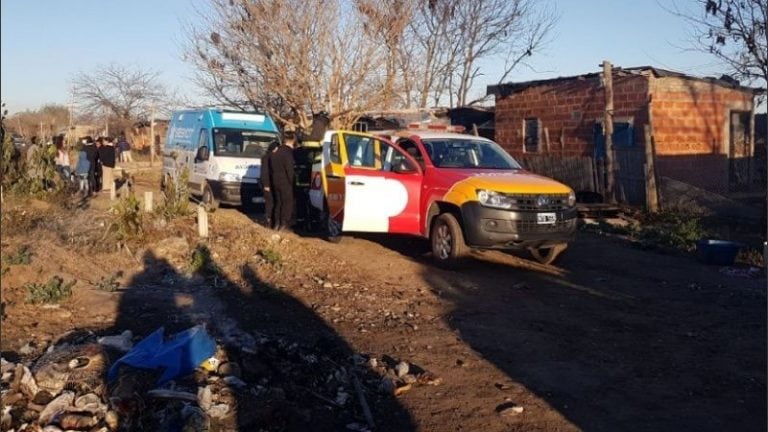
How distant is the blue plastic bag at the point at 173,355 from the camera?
5.94 m

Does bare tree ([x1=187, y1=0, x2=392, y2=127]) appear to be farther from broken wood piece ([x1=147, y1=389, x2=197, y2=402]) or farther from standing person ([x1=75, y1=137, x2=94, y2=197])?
broken wood piece ([x1=147, y1=389, x2=197, y2=402])

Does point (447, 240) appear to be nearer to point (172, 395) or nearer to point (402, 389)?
point (402, 389)

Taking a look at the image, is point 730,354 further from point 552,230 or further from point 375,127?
point 375,127

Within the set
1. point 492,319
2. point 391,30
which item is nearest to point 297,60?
point 391,30

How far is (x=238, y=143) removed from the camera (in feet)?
59.9

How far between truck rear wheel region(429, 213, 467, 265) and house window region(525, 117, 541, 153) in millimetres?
11809

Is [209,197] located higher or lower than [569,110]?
lower

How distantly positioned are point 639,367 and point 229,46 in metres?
16.9

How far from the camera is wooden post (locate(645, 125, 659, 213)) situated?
17.0 meters

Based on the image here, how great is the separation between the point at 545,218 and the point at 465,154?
166 centimetres

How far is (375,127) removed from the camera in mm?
24547

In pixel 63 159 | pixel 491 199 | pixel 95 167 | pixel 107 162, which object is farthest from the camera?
pixel 63 159

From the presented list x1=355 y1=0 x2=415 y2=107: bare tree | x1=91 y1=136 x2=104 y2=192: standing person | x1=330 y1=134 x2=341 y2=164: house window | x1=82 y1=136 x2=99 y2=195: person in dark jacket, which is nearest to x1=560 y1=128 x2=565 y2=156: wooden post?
x1=355 y1=0 x2=415 y2=107: bare tree

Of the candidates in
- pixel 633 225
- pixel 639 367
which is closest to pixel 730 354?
pixel 639 367
